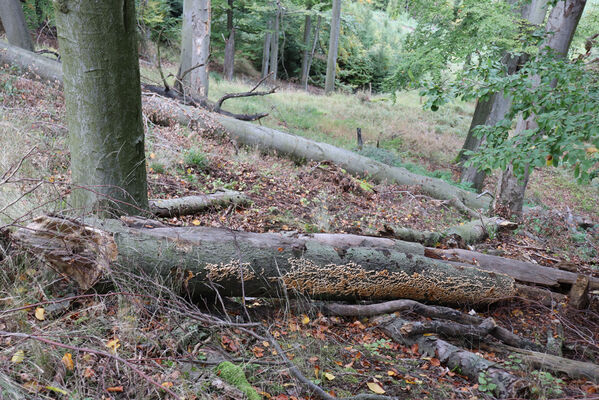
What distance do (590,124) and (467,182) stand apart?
813cm

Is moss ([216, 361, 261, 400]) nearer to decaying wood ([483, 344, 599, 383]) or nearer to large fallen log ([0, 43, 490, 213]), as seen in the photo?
decaying wood ([483, 344, 599, 383])

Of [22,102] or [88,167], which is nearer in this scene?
[88,167]

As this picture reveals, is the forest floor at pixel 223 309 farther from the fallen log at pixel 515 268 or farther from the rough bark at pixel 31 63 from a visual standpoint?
the rough bark at pixel 31 63

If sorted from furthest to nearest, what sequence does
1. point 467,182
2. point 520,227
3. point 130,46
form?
point 467,182 → point 520,227 → point 130,46

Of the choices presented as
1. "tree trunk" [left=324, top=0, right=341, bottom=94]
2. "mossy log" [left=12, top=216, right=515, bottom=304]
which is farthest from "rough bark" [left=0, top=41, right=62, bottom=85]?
"tree trunk" [left=324, top=0, right=341, bottom=94]

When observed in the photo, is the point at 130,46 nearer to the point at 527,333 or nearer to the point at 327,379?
the point at 327,379

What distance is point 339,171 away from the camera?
7617mm

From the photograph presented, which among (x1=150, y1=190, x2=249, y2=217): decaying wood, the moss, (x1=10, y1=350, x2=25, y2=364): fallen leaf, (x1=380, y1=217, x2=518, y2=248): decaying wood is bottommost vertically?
(x1=380, y1=217, x2=518, y2=248): decaying wood

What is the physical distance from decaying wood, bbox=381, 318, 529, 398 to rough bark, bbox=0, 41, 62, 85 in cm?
798

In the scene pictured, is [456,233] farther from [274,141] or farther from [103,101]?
[103,101]

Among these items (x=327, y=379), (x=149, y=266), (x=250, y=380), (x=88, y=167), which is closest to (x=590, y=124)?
(x=327, y=379)

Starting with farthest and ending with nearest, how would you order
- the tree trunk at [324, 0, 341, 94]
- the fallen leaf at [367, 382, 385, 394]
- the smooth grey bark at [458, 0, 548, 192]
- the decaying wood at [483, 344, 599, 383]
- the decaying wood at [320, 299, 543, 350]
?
the tree trunk at [324, 0, 341, 94] → the smooth grey bark at [458, 0, 548, 192] → the decaying wood at [320, 299, 543, 350] → the decaying wood at [483, 344, 599, 383] → the fallen leaf at [367, 382, 385, 394]

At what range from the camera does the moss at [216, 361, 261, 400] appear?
2.30 m

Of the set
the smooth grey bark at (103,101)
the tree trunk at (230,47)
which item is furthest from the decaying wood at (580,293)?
the tree trunk at (230,47)
